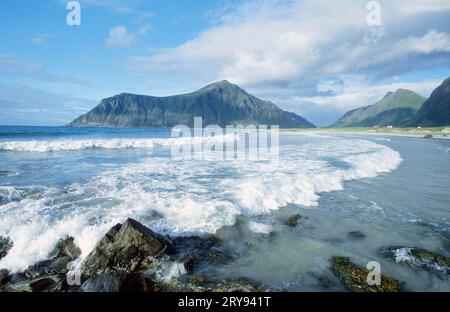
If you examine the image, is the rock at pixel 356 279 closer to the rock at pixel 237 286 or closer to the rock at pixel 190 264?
the rock at pixel 237 286

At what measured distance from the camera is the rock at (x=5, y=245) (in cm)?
694

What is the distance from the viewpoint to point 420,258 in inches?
270

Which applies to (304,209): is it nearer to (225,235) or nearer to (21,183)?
(225,235)

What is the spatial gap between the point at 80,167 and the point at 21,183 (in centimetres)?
521

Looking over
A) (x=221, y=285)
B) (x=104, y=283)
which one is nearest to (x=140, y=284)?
(x=104, y=283)

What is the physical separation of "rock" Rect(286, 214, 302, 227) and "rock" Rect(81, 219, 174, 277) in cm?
403

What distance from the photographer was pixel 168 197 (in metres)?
11.2

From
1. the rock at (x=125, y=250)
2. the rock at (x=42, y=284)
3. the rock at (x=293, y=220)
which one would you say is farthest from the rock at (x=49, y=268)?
the rock at (x=293, y=220)

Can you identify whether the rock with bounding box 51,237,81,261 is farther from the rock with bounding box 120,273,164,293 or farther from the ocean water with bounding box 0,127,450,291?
the rock with bounding box 120,273,164,293

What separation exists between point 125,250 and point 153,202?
12.7ft

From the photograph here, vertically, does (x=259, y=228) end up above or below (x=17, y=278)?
above

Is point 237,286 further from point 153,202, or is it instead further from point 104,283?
point 153,202

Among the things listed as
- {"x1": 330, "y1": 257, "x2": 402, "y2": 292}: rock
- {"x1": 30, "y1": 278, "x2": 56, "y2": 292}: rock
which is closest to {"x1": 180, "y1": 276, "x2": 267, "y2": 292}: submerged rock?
{"x1": 330, "y1": 257, "x2": 402, "y2": 292}: rock

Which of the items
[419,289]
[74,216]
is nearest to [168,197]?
[74,216]
